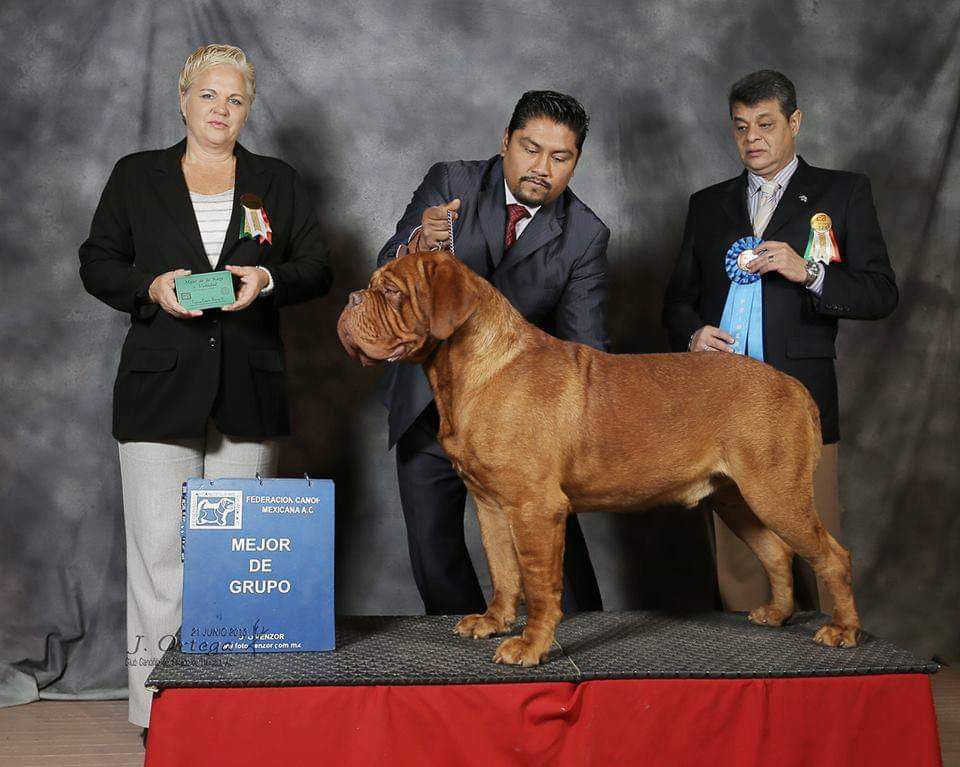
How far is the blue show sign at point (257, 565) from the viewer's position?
305 cm

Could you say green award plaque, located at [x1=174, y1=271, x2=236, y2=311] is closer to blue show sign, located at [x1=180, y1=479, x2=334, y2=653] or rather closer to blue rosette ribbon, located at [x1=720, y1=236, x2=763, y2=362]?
blue show sign, located at [x1=180, y1=479, x2=334, y2=653]

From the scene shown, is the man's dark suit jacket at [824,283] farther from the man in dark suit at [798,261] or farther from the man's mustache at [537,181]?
the man's mustache at [537,181]

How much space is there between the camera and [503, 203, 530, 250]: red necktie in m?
4.06

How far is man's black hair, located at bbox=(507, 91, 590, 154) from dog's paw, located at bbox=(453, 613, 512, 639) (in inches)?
72.1

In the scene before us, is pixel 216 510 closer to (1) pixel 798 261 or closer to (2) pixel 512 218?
(2) pixel 512 218

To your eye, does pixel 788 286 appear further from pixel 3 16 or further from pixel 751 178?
pixel 3 16

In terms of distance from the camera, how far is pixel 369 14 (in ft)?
18.0

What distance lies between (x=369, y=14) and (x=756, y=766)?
A: 167 inches

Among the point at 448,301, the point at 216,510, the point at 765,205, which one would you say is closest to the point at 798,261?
the point at 765,205

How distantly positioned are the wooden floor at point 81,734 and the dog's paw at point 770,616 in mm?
1292

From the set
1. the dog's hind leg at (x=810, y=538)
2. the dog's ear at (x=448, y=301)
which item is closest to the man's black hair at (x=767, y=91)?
the dog's hind leg at (x=810, y=538)

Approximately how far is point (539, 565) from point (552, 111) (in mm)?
1737

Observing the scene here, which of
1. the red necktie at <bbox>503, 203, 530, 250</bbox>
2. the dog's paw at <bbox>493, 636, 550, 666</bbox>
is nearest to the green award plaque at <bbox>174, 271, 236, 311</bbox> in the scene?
the red necktie at <bbox>503, 203, 530, 250</bbox>

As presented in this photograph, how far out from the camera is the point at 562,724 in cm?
289
